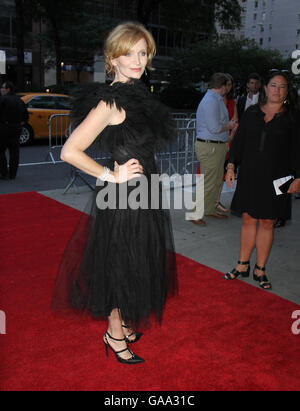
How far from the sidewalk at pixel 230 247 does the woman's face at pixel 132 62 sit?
2370 millimetres

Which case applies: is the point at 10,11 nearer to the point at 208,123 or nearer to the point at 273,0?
the point at 208,123

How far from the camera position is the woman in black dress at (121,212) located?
7.54 feet

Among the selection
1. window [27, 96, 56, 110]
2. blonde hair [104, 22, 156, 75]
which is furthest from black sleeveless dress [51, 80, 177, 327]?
window [27, 96, 56, 110]

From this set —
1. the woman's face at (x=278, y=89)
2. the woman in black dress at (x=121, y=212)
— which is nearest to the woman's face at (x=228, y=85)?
the woman's face at (x=278, y=89)

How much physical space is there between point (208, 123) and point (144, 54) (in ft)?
10.2

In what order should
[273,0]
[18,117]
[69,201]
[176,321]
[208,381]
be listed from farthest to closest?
1. [273,0]
2. [18,117]
3. [69,201]
4. [176,321]
5. [208,381]

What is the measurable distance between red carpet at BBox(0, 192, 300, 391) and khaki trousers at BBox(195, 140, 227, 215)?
1.77m

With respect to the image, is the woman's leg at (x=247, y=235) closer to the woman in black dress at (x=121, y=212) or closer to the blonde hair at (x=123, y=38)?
the woman in black dress at (x=121, y=212)

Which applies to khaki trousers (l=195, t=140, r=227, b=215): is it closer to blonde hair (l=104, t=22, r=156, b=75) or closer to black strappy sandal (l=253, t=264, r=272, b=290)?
black strappy sandal (l=253, t=264, r=272, b=290)

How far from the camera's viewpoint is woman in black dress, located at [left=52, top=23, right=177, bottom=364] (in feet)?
7.54

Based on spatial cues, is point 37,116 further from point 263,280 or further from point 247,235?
point 263,280

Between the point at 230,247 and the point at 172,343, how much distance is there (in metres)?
2.22

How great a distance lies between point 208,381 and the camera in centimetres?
261
